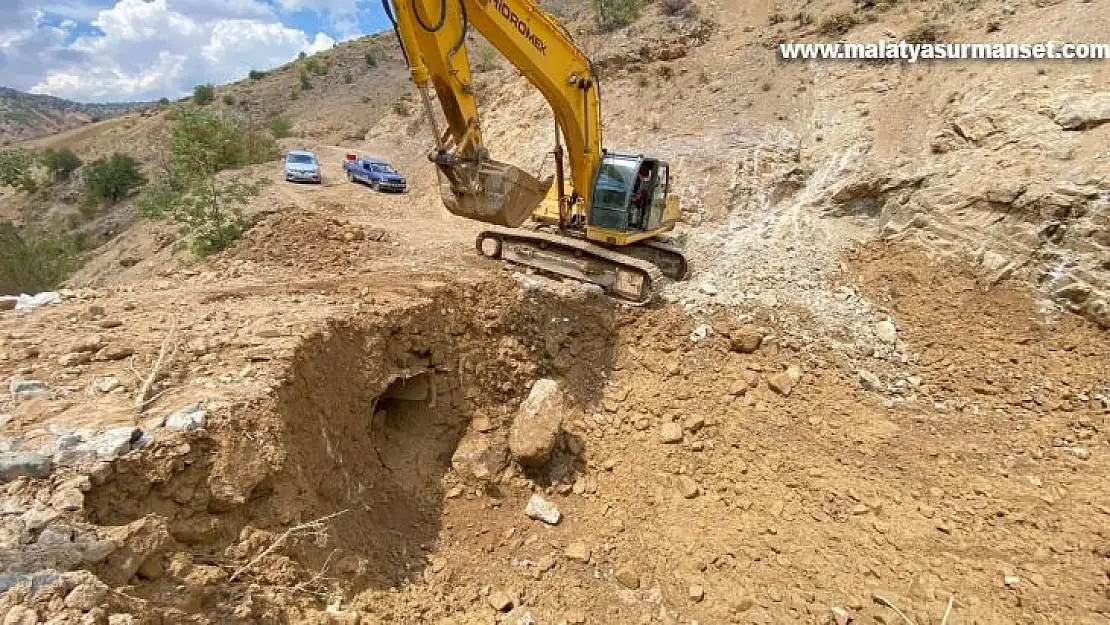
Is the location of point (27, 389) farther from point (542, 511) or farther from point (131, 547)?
point (542, 511)

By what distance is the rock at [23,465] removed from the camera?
3365mm

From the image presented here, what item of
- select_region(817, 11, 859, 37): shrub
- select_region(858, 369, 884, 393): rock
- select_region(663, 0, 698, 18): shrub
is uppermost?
select_region(663, 0, 698, 18): shrub

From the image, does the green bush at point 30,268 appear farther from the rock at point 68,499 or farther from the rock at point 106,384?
the rock at point 68,499

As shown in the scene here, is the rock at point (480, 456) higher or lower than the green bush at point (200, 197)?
lower

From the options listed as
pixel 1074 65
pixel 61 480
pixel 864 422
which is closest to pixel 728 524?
pixel 864 422

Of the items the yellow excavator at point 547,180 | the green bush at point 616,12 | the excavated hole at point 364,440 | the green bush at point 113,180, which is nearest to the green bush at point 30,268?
the yellow excavator at point 547,180

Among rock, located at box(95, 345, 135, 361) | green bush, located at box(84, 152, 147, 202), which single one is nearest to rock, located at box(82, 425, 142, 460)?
rock, located at box(95, 345, 135, 361)

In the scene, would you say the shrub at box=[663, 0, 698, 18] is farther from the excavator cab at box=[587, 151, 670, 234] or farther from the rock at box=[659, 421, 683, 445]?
the rock at box=[659, 421, 683, 445]

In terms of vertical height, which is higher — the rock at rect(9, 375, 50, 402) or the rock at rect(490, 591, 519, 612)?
the rock at rect(9, 375, 50, 402)

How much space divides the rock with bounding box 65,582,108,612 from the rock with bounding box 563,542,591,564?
3839 mm

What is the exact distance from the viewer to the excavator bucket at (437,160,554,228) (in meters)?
6.94

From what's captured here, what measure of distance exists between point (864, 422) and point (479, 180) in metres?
5.38

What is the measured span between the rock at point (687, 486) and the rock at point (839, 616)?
1.71 meters

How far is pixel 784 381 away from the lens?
7.32 m
